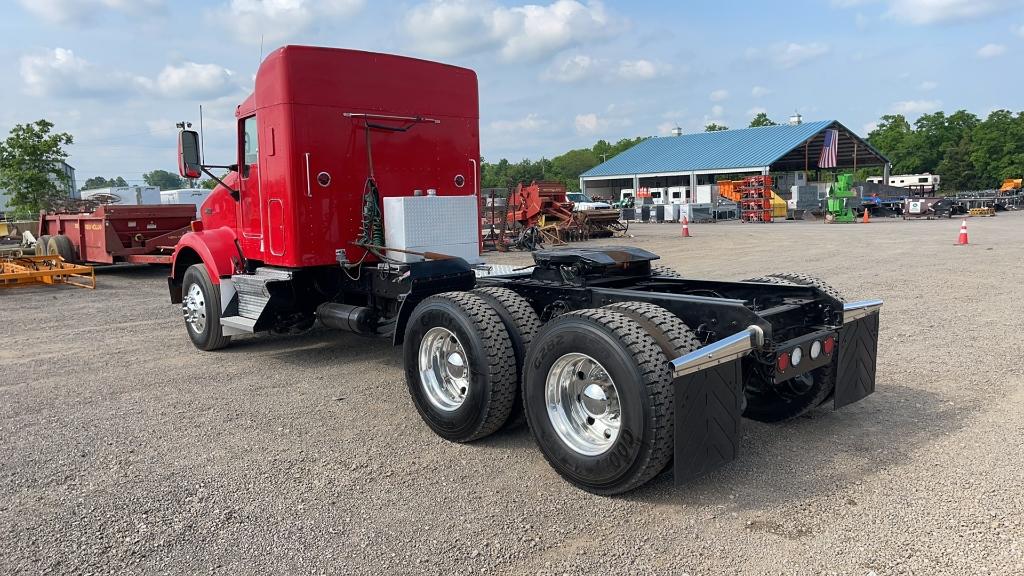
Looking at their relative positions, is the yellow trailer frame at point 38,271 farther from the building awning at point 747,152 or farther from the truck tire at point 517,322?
the building awning at point 747,152

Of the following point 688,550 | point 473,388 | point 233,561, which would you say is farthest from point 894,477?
point 233,561

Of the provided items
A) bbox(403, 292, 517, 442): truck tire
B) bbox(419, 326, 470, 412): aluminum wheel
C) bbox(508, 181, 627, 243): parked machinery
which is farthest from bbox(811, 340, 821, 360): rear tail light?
bbox(508, 181, 627, 243): parked machinery

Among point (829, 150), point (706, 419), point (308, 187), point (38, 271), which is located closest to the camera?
point (706, 419)

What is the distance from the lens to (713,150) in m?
56.4

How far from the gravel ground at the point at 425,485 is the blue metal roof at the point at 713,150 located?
46.5 metres

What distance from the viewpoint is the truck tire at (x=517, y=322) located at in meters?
4.43

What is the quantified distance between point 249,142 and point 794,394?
5.44m

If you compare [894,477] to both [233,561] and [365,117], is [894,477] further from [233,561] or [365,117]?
[365,117]

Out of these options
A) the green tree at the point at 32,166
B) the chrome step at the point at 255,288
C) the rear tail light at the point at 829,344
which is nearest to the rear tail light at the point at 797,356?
the rear tail light at the point at 829,344

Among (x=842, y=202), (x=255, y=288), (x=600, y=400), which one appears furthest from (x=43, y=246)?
(x=842, y=202)

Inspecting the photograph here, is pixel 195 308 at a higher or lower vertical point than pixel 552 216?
lower

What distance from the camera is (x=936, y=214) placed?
36188 millimetres

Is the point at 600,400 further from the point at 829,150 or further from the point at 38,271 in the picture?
the point at 829,150

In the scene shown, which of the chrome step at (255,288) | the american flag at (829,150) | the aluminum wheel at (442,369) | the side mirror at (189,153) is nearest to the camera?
the aluminum wheel at (442,369)
